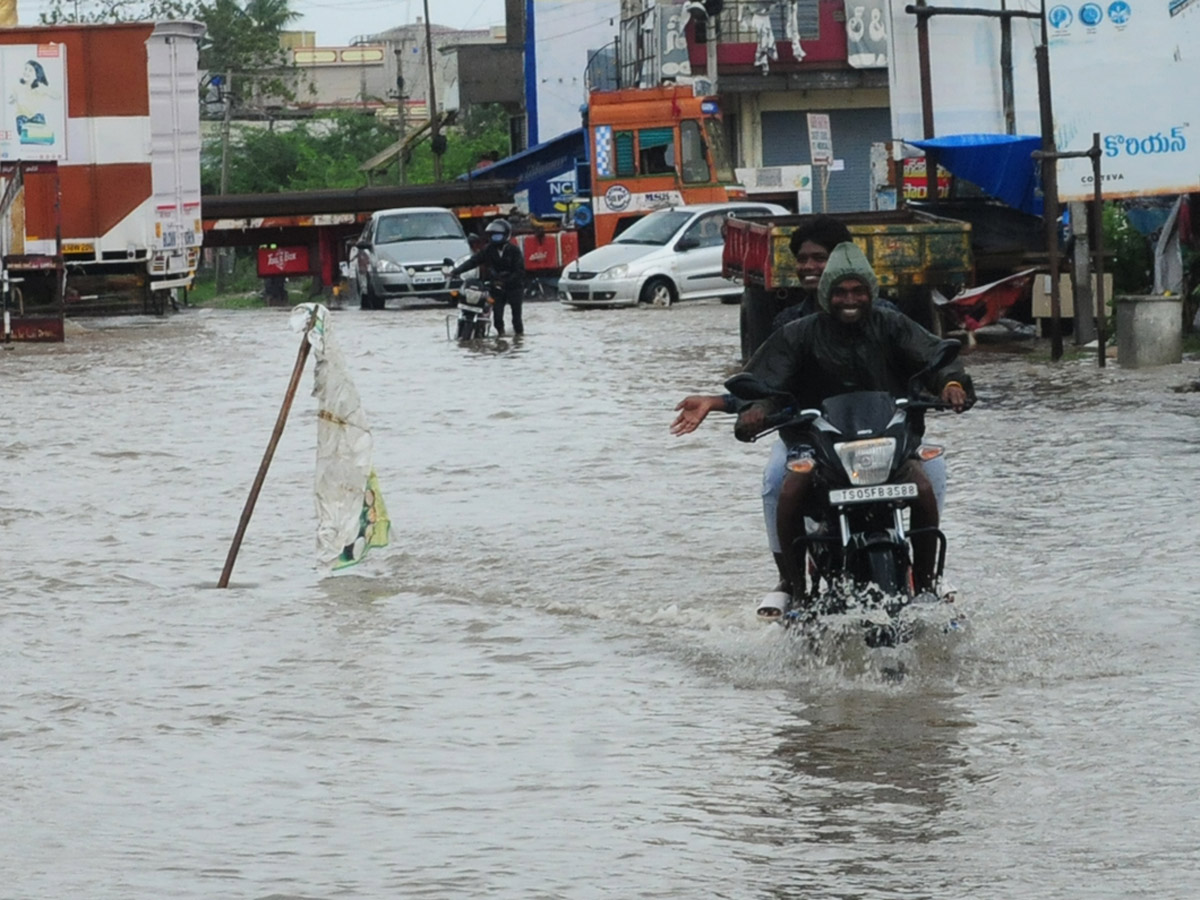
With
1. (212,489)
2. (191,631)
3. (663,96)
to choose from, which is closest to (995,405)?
(212,489)

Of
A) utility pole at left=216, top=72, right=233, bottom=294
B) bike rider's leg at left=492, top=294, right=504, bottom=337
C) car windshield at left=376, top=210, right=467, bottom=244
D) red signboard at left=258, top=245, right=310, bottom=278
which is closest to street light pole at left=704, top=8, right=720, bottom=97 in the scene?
red signboard at left=258, top=245, right=310, bottom=278

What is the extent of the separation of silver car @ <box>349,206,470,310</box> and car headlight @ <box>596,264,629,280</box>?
3.26m

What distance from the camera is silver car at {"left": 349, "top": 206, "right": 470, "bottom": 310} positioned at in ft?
123

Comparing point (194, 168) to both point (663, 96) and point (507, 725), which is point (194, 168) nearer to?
point (663, 96)

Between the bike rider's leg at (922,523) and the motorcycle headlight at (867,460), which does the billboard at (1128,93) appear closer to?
the bike rider's leg at (922,523)

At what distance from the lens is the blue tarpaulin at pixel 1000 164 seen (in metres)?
23.2

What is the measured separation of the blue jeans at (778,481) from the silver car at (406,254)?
2828 centimetres

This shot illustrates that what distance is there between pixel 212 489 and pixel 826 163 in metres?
21.6

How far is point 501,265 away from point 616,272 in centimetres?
629

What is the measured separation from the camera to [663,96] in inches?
1549

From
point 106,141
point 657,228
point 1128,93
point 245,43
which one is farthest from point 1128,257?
point 245,43

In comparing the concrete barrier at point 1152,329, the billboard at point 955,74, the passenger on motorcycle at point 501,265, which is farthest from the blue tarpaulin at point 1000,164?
the passenger on motorcycle at point 501,265

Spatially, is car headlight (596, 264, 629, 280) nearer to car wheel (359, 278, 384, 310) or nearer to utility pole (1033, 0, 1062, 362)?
car wheel (359, 278, 384, 310)

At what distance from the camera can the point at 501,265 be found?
27406mm
